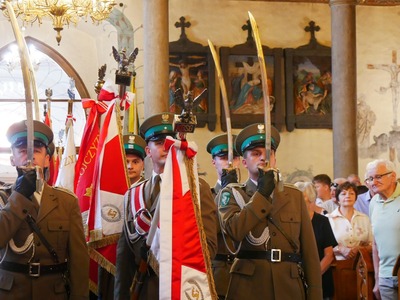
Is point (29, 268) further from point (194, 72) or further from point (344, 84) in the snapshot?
point (194, 72)

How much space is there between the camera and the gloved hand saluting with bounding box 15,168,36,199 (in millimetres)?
5406

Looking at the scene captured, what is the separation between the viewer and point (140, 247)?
589 cm

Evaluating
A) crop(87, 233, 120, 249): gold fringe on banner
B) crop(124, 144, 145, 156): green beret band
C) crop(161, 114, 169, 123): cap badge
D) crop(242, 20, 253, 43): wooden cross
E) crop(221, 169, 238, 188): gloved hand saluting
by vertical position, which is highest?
crop(242, 20, 253, 43): wooden cross

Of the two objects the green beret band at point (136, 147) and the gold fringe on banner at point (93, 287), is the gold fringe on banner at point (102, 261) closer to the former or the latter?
the gold fringe on banner at point (93, 287)

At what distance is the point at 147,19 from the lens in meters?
15.1

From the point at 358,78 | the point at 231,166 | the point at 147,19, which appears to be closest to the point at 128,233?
the point at 231,166

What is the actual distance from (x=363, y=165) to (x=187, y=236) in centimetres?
1307

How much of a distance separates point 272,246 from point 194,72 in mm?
11875

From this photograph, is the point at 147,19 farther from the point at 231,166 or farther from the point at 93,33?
the point at 231,166

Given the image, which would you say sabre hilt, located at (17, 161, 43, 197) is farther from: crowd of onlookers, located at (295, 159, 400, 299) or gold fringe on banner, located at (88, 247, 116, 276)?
crowd of onlookers, located at (295, 159, 400, 299)

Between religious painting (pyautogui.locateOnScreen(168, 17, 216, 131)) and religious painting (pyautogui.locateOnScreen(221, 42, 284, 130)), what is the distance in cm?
38

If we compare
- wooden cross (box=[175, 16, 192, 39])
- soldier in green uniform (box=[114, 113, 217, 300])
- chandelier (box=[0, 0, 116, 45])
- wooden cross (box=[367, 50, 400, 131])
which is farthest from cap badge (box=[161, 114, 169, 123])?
wooden cross (box=[367, 50, 400, 131])

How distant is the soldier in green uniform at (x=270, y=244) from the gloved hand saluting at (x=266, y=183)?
27mm

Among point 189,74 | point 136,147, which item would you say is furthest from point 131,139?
point 189,74
